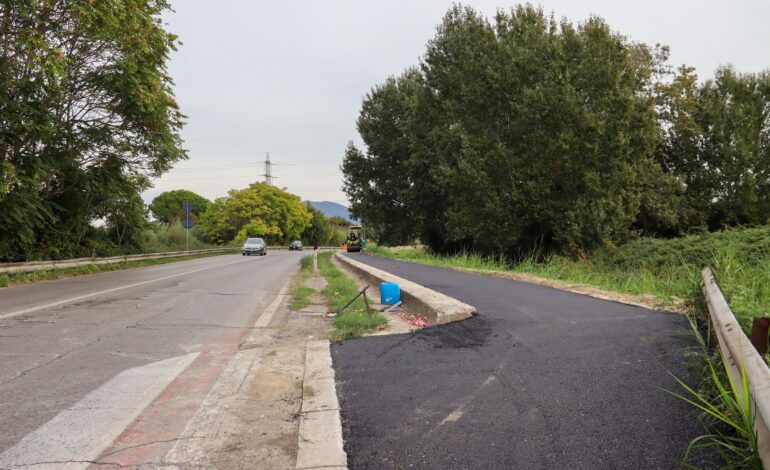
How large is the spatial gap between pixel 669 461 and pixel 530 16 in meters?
21.9

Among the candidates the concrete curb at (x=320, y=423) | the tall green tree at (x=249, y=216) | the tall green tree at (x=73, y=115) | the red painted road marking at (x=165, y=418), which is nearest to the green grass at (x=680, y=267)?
the concrete curb at (x=320, y=423)

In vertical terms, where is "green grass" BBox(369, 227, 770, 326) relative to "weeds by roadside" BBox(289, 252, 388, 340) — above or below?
above

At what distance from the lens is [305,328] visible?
714 cm

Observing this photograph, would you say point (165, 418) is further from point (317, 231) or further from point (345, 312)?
point (317, 231)

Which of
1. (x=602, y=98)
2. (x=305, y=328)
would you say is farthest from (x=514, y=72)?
(x=305, y=328)

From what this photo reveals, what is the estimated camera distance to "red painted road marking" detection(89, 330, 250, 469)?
9.51 ft

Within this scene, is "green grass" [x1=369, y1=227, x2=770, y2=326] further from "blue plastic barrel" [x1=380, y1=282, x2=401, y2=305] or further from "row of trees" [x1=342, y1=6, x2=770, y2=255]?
"blue plastic barrel" [x1=380, y1=282, x2=401, y2=305]

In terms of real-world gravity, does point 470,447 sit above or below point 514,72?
below

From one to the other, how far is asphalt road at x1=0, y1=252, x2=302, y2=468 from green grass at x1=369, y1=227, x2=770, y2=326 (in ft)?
17.3

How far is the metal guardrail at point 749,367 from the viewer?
222cm

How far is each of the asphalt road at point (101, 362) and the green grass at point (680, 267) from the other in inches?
208

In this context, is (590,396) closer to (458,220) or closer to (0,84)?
(0,84)

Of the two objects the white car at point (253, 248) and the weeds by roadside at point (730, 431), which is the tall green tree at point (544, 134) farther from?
the white car at point (253, 248)

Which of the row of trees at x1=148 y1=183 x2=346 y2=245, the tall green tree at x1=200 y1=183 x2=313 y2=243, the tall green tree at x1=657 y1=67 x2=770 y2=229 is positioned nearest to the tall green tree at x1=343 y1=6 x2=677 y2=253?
the tall green tree at x1=657 y1=67 x2=770 y2=229
